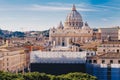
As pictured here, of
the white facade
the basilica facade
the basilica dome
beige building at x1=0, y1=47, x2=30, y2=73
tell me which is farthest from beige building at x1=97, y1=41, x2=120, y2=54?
the basilica dome

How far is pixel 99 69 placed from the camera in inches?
1845

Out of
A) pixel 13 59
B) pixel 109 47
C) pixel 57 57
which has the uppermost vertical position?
pixel 109 47

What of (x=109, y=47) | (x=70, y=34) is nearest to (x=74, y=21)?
(x=70, y=34)

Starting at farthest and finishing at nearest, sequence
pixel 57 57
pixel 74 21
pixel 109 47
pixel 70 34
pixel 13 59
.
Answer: pixel 74 21, pixel 70 34, pixel 13 59, pixel 109 47, pixel 57 57

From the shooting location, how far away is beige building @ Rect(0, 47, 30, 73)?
5847 centimetres

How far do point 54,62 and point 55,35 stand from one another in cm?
8396

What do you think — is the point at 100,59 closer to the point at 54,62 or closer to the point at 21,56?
the point at 54,62

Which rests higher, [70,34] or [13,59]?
[70,34]

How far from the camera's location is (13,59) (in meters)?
63.4

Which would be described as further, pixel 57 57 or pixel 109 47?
pixel 109 47

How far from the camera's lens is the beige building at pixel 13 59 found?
58.5 m

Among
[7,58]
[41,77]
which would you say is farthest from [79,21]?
[41,77]

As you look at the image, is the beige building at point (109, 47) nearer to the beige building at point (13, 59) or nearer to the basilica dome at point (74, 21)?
the beige building at point (13, 59)

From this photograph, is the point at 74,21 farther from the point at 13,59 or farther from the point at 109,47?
the point at 109,47
